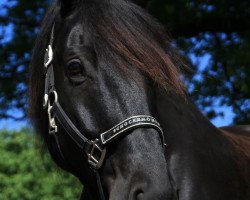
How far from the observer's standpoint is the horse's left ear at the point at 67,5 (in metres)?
3.64

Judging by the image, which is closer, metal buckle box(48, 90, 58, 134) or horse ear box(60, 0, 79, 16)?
metal buckle box(48, 90, 58, 134)

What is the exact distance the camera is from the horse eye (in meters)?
3.32

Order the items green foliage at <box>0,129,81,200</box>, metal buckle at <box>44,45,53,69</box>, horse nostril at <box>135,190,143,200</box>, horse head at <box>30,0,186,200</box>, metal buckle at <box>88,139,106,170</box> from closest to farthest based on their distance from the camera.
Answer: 1. horse nostril at <box>135,190,143,200</box>
2. horse head at <box>30,0,186,200</box>
3. metal buckle at <box>88,139,106,170</box>
4. metal buckle at <box>44,45,53,69</box>
5. green foliage at <box>0,129,81,200</box>

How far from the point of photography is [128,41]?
11.0 ft

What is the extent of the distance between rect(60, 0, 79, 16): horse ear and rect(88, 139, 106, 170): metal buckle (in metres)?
0.83

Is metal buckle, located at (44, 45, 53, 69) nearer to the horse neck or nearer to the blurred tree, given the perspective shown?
the horse neck

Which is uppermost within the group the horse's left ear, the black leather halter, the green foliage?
the green foliage

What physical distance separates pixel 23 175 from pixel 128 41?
6.54 metres

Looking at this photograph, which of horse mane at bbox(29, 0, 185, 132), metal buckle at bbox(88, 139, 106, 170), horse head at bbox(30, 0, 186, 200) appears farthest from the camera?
horse mane at bbox(29, 0, 185, 132)

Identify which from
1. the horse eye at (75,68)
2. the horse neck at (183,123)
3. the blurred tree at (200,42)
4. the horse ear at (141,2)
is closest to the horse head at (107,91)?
the horse eye at (75,68)

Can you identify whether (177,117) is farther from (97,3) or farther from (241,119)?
(241,119)

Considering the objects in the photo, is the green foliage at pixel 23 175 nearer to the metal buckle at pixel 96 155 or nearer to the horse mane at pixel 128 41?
the horse mane at pixel 128 41

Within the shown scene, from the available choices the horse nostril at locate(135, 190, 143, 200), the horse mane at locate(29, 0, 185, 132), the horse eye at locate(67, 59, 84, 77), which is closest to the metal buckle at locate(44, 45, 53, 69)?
the horse mane at locate(29, 0, 185, 132)

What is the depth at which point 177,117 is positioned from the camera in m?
3.48
